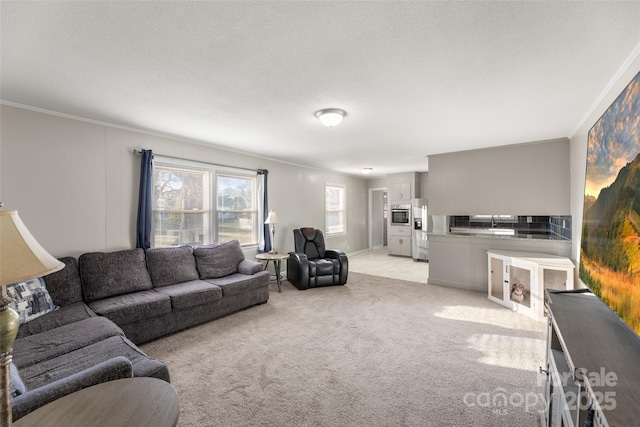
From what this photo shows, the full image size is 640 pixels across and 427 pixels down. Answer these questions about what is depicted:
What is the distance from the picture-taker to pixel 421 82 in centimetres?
228

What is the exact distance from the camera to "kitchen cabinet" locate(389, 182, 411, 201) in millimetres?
7707

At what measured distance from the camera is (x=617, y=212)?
1583 mm

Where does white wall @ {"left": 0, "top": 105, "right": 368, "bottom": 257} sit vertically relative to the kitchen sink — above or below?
above

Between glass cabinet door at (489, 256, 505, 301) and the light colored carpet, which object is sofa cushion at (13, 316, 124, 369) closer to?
the light colored carpet

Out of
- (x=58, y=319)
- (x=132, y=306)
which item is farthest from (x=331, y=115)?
(x=58, y=319)

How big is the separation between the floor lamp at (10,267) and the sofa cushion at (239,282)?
2.58 meters

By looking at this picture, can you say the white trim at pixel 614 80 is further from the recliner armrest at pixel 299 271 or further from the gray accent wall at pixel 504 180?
the recliner armrest at pixel 299 271

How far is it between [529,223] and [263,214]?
15.8ft

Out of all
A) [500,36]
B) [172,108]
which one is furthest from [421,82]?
[172,108]

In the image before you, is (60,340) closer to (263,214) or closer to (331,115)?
(331,115)

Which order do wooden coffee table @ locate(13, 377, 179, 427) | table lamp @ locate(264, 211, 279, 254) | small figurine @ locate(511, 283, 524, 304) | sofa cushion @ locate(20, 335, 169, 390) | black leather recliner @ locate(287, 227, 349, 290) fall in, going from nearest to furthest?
wooden coffee table @ locate(13, 377, 179, 427) → sofa cushion @ locate(20, 335, 169, 390) → small figurine @ locate(511, 283, 524, 304) → black leather recliner @ locate(287, 227, 349, 290) → table lamp @ locate(264, 211, 279, 254)

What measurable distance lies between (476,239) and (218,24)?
15.6 ft

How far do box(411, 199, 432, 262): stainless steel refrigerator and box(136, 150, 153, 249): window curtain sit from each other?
240 inches

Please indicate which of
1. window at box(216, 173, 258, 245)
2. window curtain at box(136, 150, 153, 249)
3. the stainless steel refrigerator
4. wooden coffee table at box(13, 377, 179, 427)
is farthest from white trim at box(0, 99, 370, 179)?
the stainless steel refrigerator
